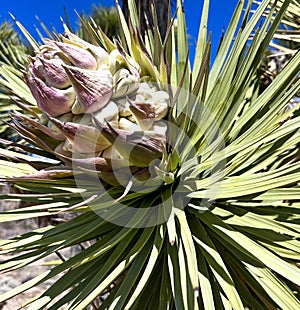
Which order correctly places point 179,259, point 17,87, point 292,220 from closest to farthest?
point 179,259
point 292,220
point 17,87

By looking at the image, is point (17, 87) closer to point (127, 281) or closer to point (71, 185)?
point (71, 185)

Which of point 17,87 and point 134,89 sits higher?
point 17,87

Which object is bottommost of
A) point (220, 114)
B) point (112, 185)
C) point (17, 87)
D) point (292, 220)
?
point (292, 220)

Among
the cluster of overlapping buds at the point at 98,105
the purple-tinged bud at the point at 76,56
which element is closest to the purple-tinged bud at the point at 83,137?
the cluster of overlapping buds at the point at 98,105

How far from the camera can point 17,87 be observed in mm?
948

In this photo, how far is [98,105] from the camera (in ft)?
2.26

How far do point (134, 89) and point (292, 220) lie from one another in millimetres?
365

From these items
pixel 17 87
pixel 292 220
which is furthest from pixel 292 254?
pixel 17 87

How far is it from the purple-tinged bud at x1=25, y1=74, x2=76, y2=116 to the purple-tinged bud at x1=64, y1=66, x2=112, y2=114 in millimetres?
17

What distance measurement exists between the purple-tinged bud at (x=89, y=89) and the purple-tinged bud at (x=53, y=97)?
0.02m

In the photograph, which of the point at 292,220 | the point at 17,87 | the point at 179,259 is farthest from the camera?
the point at 17,87

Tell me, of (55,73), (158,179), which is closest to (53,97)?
(55,73)

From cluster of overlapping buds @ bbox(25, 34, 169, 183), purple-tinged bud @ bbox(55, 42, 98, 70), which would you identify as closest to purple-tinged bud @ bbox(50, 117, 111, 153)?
cluster of overlapping buds @ bbox(25, 34, 169, 183)

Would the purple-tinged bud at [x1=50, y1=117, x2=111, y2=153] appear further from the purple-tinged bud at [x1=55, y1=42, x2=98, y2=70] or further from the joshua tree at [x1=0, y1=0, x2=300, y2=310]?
the purple-tinged bud at [x1=55, y1=42, x2=98, y2=70]
